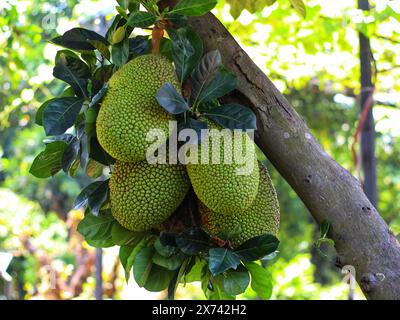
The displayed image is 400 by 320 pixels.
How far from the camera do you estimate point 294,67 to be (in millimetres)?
2279

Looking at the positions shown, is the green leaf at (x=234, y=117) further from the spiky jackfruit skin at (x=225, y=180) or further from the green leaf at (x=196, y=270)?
the green leaf at (x=196, y=270)

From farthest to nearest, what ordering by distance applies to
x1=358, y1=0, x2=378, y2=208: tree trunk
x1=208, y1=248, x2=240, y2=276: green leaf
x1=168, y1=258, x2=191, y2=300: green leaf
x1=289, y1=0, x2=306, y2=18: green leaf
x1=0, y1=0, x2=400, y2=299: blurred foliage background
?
x1=0, y1=0, x2=400, y2=299: blurred foliage background < x1=358, y1=0, x2=378, y2=208: tree trunk < x1=289, y1=0, x2=306, y2=18: green leaf < x1=168, y1=258, x2=191, y2=300: green leaf < x1=208, y1=248, x2=240, y2=276: green leaf

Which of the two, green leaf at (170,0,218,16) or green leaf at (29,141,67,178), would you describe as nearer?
green leaf at (170,0,218,16)

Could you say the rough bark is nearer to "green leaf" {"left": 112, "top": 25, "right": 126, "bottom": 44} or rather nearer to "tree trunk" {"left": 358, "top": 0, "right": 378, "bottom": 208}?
"green leaf" {"left": 112, "top": 25, "right": 126, "bottom": 44}

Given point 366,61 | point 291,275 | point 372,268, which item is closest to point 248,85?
point 372,268

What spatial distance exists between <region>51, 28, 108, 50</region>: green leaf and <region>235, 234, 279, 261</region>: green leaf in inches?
15.3

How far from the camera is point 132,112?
0.88 m

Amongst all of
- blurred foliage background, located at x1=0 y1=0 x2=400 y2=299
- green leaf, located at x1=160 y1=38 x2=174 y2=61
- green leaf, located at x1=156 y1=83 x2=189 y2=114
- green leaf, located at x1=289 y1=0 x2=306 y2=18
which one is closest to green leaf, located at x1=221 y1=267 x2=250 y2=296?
blurred foliage background, located at x1=0 y1=0 x2=400 y2=299

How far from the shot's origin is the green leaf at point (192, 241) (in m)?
0.90

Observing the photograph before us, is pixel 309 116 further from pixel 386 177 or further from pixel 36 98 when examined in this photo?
pixel 36 98

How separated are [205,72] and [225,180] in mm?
169

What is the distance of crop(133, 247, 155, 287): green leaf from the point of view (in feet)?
3.12

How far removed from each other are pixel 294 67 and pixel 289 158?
1.39 m

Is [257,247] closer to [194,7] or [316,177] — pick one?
[316,177]
